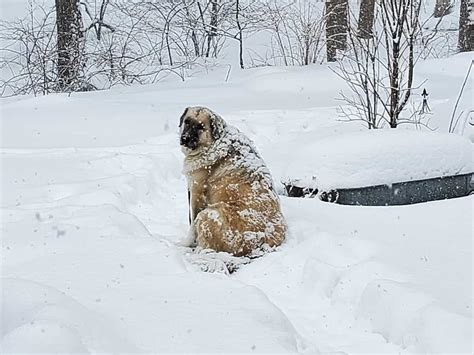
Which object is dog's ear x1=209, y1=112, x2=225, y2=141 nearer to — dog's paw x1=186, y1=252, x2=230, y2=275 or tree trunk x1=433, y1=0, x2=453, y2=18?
dog's paw x1=186, y1=252, x2=230, y2=275

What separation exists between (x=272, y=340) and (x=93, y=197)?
3248 mm

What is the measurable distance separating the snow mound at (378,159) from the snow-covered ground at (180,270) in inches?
9.0

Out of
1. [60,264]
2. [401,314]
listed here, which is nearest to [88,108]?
[60,264]

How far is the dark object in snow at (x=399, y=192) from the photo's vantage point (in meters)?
6.14

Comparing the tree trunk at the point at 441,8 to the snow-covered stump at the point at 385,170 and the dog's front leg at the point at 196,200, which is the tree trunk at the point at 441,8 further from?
the dog's front leg at the point at 196,200

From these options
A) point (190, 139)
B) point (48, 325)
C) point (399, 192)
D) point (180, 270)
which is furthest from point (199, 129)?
point (48, 325)

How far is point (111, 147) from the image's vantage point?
26.4 feet

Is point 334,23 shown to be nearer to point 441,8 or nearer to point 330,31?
point 330,31

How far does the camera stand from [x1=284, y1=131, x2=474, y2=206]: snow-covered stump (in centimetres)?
616

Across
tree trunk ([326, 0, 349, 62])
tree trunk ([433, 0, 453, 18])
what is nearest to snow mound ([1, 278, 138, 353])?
tree trunk ([326, 0, 349, 62])

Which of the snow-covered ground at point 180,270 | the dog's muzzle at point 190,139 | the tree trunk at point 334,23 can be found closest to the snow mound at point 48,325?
the snow-covered ground at point 180,270

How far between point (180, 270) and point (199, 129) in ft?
5.00

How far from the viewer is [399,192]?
6293 millimetres

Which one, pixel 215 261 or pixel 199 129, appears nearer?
pixel 215 261
